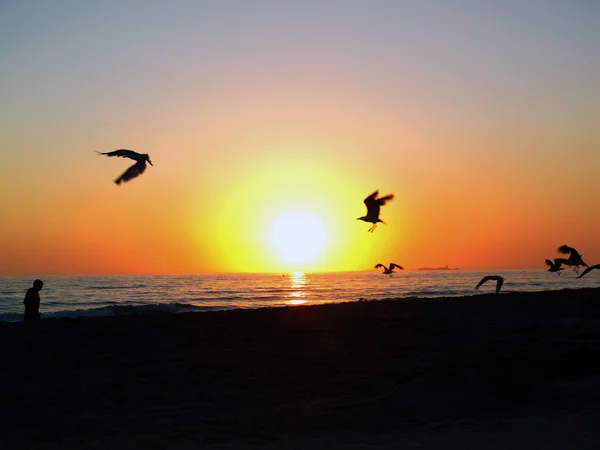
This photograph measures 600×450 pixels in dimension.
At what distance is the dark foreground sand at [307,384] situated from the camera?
7.73 m

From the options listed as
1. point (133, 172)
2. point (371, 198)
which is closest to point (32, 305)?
point (133, 172)

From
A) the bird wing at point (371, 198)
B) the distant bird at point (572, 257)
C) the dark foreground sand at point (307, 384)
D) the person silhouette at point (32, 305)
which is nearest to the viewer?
the dark foreground sand at point (307, 384)

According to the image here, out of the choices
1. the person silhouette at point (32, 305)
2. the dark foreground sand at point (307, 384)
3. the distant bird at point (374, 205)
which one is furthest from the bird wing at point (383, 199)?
the person silhouette at point (32, 305)

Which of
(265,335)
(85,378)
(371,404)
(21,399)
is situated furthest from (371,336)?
(21,399)

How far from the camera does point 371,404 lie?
8.90m

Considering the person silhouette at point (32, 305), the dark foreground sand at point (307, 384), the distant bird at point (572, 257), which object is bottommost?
the dark foreground sand at point (307, 384)

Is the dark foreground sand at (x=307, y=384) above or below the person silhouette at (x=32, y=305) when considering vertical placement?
below

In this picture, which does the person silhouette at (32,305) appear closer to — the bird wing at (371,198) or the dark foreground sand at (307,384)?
the dark foreground sand at (307,384)

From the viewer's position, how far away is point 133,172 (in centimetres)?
1527

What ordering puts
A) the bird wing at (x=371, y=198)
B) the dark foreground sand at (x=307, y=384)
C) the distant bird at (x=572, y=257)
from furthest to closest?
1. the distant bird at (x=572, y=257)
2. the bird wing at (x=371, y=198)
3. the dark foreground sand at (x=307, y=384)

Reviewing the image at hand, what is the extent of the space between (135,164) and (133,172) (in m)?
0.26

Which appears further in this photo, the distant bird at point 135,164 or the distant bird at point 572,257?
the distant bird at point 572,257

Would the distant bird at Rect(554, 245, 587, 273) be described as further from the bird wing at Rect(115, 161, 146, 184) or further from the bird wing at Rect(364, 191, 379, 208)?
the bird wing at Rect(115, 161, 146, 184)

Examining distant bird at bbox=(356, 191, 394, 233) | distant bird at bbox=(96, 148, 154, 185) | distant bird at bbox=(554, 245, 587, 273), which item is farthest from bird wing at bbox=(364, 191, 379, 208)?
distant bird at bbox=(554, 245, 587, 273)
